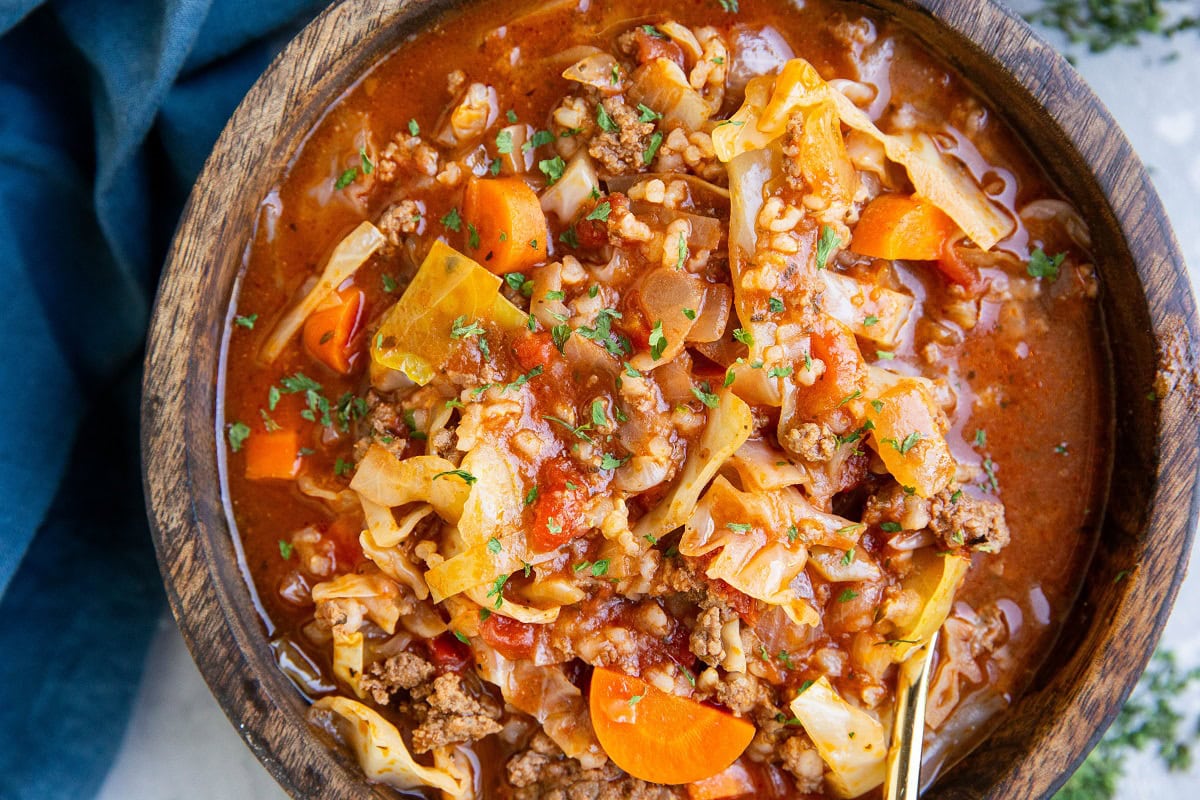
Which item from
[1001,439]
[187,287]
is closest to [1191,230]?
[1001,439]

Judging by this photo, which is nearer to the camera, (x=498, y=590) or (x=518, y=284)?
(x=498, y=590)

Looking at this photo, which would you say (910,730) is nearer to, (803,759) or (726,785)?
(803,759)

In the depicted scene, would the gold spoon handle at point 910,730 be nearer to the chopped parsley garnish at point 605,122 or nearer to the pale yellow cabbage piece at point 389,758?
the pale yellow cabbage piece at point 389,758

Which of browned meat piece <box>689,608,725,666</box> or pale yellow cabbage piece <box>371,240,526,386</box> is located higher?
pale yellow cabbage piece <box>371,240,526,386</box>

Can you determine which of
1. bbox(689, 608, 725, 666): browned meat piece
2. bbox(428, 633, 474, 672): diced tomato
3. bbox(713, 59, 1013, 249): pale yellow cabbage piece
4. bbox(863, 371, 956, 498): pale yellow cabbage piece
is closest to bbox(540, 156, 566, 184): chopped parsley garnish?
bbox(713, 59, 1013, 249): pale yellow cabbage piece

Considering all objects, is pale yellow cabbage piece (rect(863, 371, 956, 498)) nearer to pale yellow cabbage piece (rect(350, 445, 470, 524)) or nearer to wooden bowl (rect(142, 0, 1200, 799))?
wooden bowl (rect(142, 0, 1200, 799))

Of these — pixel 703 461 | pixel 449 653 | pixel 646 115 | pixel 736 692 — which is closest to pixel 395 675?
pixel 449 653
